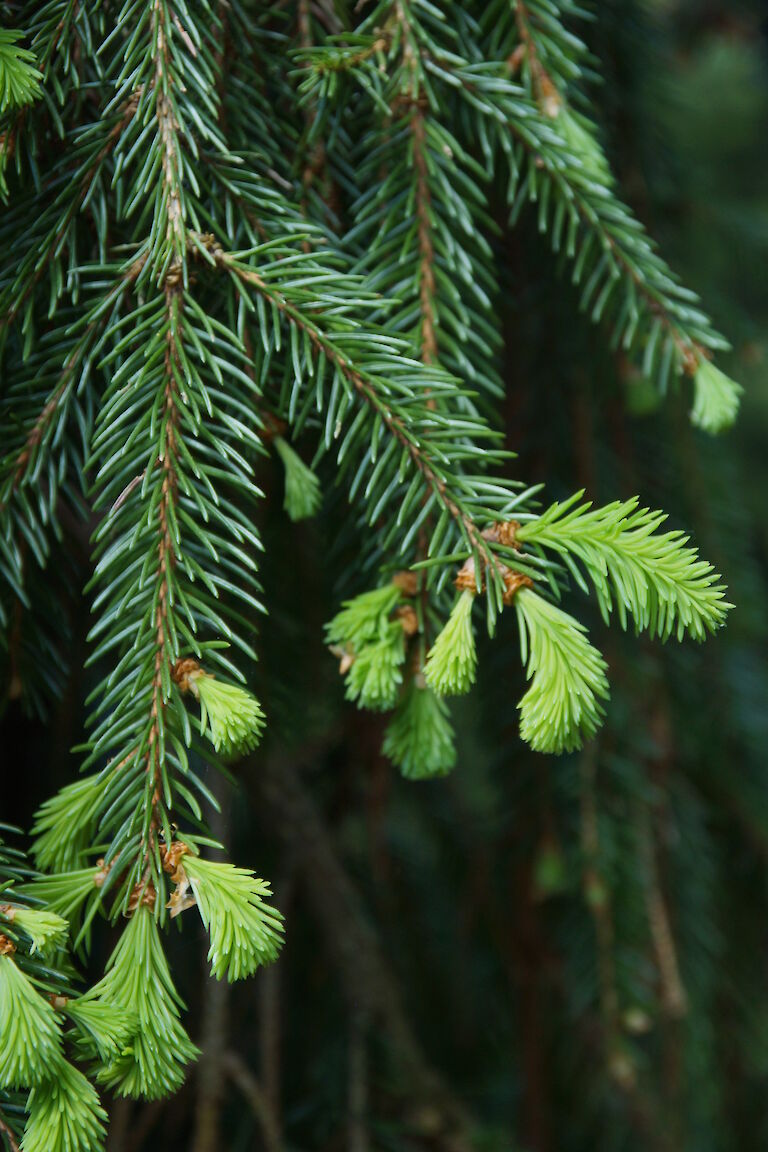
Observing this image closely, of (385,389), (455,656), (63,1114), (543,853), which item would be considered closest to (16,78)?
(385,389)

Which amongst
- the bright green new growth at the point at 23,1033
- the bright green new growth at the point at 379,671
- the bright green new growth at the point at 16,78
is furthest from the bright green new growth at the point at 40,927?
the bright green new growth at the point at 16,78

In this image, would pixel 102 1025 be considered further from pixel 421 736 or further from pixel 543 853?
pixel 543 853

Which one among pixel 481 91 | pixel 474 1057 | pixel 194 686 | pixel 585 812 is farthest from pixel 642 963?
pixel 481 91

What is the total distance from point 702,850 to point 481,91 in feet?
2.47

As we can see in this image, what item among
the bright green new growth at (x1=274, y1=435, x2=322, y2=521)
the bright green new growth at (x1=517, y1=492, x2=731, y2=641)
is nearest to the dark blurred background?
the bright green new growth at (x1=274, y1=435, x2=322, y2=521)

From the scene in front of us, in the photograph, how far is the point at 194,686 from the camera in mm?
440

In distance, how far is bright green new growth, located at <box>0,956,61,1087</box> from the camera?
1.23 feet

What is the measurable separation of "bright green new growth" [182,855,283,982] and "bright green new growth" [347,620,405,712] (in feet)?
0.33

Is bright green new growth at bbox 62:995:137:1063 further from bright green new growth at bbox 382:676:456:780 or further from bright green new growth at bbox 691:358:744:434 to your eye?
bright green new growth at bbox 691:358:744:434

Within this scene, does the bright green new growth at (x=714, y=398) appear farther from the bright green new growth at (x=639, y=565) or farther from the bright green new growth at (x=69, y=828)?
the bright green new growth at (x=69, y=828)

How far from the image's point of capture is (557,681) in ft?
1.40

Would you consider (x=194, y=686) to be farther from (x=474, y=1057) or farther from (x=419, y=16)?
(x=474, y=1057)

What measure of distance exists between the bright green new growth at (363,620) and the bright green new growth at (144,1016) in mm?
152

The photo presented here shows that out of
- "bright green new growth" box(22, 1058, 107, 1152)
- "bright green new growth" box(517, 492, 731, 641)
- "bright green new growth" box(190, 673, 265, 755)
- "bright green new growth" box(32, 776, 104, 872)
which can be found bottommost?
"bright green new growth" box(22, 1058, 107, 1152)
